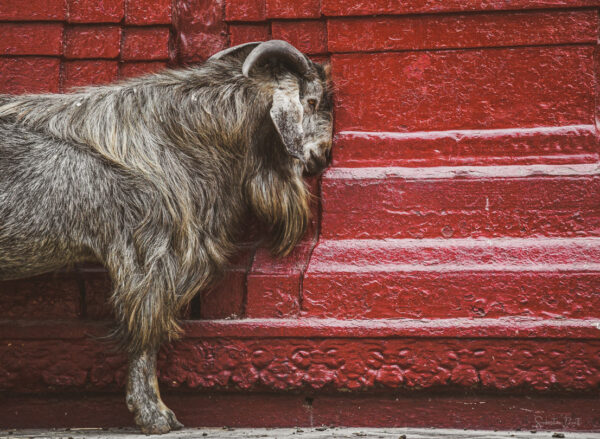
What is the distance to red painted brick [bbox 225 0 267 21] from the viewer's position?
406 cm

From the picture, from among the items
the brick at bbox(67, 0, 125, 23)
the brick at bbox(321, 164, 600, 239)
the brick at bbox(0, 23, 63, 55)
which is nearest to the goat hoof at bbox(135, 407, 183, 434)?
the brick at bbox(321, 164, 600, 239)

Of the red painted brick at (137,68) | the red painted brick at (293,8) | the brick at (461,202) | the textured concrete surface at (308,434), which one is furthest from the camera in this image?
the red painted brick at (137,68)

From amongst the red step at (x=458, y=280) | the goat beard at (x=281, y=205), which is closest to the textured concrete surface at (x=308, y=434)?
the red step at (x=458, y=280)

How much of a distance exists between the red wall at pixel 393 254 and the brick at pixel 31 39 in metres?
0.01

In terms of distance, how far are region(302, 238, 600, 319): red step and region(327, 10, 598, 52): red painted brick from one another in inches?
44.5

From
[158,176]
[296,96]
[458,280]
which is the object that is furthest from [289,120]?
[458,280]

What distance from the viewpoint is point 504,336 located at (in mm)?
3406

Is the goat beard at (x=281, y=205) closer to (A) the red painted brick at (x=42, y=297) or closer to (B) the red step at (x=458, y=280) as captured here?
(B) the red step at (x=458, y=280)

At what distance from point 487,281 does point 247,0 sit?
217 cm

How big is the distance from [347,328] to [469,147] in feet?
4.04

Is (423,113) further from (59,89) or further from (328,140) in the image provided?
(59,89)

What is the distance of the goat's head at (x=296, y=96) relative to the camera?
3.50 meters

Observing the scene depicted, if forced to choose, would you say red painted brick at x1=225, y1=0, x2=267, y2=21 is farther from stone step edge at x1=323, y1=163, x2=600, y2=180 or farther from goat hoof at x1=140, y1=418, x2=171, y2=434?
goat hoof at x1=140, y1=418, x2=171, y2=434

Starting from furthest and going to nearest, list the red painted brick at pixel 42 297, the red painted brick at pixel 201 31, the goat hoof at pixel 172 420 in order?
the red painted brick at pixel 201 31, the red painted brick at pixel 42 297, the goat hoof at pixel 172 420
